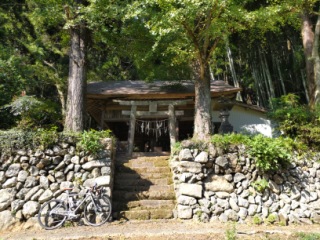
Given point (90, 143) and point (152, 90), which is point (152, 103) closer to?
point (152, 90)

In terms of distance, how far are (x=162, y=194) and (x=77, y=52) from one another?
16.0ft

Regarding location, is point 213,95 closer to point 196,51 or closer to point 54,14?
point 196,51

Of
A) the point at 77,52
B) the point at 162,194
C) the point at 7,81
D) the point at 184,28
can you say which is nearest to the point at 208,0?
the point at 184,28

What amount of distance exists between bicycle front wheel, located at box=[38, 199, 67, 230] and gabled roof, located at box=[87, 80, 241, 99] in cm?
530

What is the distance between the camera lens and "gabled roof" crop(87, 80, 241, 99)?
34.1ft

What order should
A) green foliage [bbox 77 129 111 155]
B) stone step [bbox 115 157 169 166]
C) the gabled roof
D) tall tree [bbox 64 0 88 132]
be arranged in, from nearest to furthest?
green foliage [bbox 77 129 111 155] < tall tree [bbox 64 0 88 132] < stone step [bbox 115 157 169 166] < the gabled roof

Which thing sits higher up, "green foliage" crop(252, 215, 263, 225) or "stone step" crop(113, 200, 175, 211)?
"stone step" crop(113, 200, 175, 211)

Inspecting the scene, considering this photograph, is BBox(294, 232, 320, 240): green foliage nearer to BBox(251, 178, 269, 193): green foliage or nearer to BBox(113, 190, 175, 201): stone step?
BBox(251, 178, 269, 193): green foliage

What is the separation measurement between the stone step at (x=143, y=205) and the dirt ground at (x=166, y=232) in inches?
16.9

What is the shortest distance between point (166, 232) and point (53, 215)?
245cm

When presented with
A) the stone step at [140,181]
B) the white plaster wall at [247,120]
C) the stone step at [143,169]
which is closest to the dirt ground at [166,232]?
the stone step at [140,181]

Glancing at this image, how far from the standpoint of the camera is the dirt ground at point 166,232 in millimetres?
4984

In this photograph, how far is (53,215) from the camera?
226 inches

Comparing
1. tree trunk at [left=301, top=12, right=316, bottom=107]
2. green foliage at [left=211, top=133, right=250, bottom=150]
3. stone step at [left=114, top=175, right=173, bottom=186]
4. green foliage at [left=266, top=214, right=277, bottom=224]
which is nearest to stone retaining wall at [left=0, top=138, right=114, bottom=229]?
stone step at [left=114, top=175, right=173, bottom=186]
